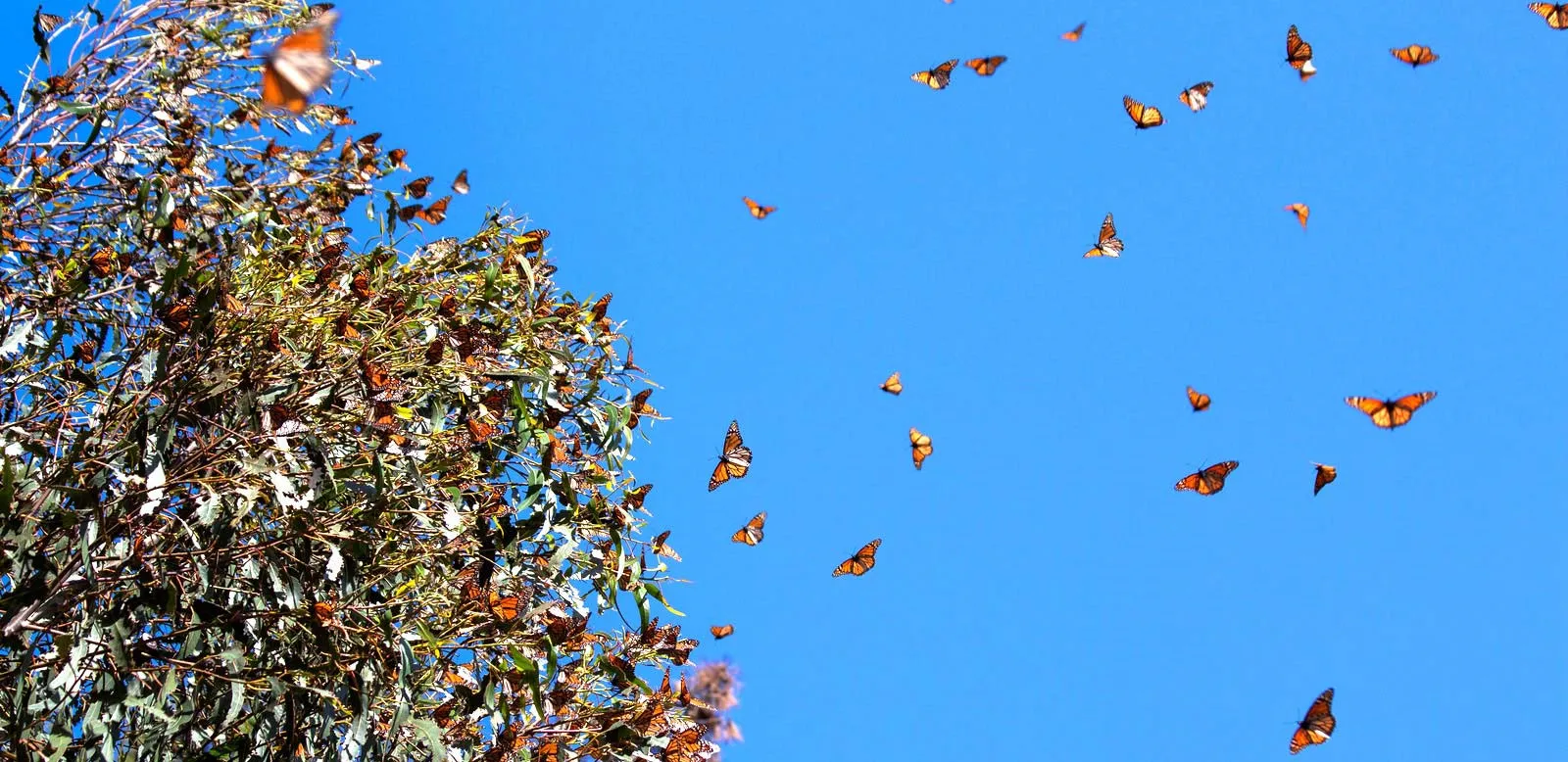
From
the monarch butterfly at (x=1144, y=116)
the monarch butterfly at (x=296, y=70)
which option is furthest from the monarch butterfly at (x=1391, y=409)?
the monarch butterfly at (x=296, y=70)

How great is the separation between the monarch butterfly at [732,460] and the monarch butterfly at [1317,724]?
119 inches

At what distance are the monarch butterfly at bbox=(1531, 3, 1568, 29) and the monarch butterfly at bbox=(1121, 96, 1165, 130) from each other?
1657 mm

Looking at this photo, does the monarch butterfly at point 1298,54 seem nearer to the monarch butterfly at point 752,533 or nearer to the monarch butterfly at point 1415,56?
the monarch butterfly at point 1415,56

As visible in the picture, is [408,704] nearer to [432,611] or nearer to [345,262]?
[432,611]

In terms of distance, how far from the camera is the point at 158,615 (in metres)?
2.69

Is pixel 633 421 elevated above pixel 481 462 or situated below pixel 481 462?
above

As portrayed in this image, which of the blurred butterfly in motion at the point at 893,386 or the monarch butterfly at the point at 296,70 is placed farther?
the blurred butterfly in motion at the point at 893,386

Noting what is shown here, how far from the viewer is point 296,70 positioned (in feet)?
3.87

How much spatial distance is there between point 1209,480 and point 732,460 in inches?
96.0

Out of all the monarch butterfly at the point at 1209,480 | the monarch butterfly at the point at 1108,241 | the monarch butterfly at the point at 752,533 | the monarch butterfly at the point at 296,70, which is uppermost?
the monarch butterfly at the point at 1108,241

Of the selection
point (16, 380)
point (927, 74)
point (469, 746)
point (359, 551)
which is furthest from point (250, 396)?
point (927, 74)

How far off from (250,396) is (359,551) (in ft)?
1.41

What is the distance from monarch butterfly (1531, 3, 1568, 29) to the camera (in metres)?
5.14

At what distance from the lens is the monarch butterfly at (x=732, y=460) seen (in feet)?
14.6
